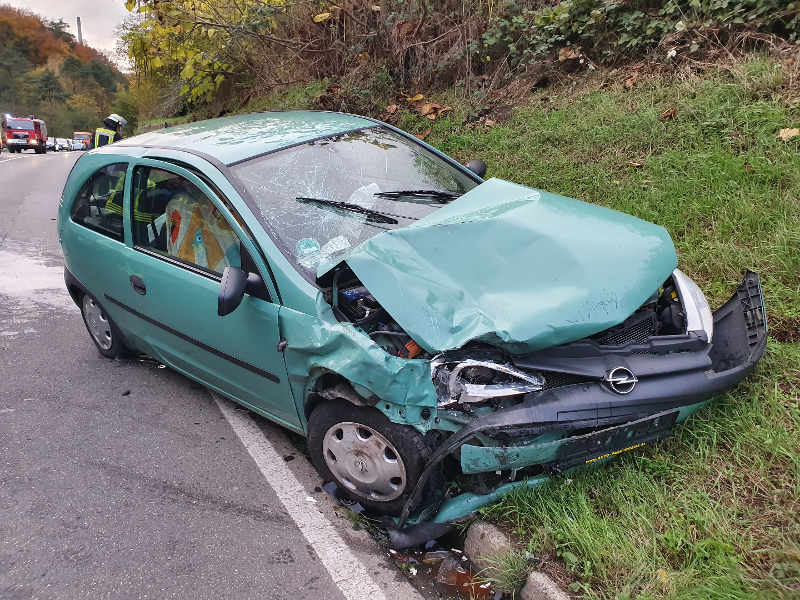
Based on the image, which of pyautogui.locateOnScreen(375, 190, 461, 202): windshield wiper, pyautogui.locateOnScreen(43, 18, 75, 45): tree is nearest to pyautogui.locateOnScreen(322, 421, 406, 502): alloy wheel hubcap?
pyautogui.locateOnScreen(375, 190, 461, 202): windshield wiper

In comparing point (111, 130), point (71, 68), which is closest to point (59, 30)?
point (71, 68)

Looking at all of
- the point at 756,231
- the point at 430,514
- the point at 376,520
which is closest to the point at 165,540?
the point at 376,520

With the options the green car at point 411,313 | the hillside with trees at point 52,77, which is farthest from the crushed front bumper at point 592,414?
the hillside with trees at point 52,77

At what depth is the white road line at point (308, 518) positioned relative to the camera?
257cm

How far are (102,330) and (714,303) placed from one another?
169 inches

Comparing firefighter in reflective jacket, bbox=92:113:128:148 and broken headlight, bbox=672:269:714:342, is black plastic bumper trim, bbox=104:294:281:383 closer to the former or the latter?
broken headlight, bbox=672:269:714:342

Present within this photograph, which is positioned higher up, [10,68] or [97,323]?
[10,68]

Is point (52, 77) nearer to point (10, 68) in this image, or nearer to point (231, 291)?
point (10, 68)

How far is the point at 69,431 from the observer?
149 inches

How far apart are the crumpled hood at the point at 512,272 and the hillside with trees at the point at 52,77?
89351 mm

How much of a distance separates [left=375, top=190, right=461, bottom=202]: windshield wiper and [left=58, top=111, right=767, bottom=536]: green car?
0.01 m

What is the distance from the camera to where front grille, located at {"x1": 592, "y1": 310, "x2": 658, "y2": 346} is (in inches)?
109

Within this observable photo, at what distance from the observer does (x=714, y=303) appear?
13.0 feet

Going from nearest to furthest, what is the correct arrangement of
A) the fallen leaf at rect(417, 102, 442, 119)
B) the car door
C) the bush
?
the car door, the bush, the fallen leaf at rect(417, 102, 442, 119)
